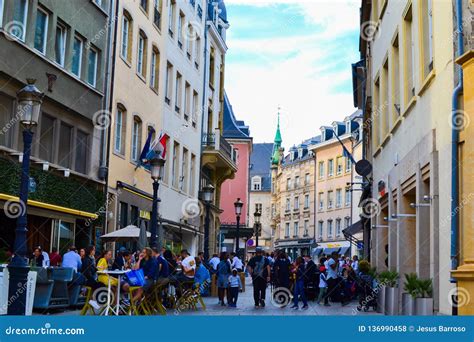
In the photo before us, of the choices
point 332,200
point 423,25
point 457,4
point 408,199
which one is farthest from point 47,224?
point 332,200

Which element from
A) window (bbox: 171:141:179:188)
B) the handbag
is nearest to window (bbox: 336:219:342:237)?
window (bbox: 171:141:179:188)

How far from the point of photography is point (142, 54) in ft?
106

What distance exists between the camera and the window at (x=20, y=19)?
2047cm

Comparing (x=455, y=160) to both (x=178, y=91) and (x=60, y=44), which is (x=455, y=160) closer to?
(x=60, y=44)

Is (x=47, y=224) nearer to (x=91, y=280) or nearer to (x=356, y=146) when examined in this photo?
(x=91, y=280)

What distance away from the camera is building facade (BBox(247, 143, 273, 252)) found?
11331 cm

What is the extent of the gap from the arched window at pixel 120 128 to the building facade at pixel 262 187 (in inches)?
3212

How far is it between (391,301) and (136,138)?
16914 mm

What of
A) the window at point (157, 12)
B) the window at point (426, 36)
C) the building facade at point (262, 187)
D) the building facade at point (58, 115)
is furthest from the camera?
the building facade at point (262, 187)

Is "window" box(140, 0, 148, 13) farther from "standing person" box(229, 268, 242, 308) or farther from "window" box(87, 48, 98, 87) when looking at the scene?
"standing person" box(229, 268, 242, 308)

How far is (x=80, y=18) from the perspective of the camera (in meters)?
25.2

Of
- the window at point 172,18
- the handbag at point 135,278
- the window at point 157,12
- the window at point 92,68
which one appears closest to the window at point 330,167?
the window at point 172,18

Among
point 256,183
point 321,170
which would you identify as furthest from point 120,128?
point 256,183

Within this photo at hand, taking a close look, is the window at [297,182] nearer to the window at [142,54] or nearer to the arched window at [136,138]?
the window at [142,54]
